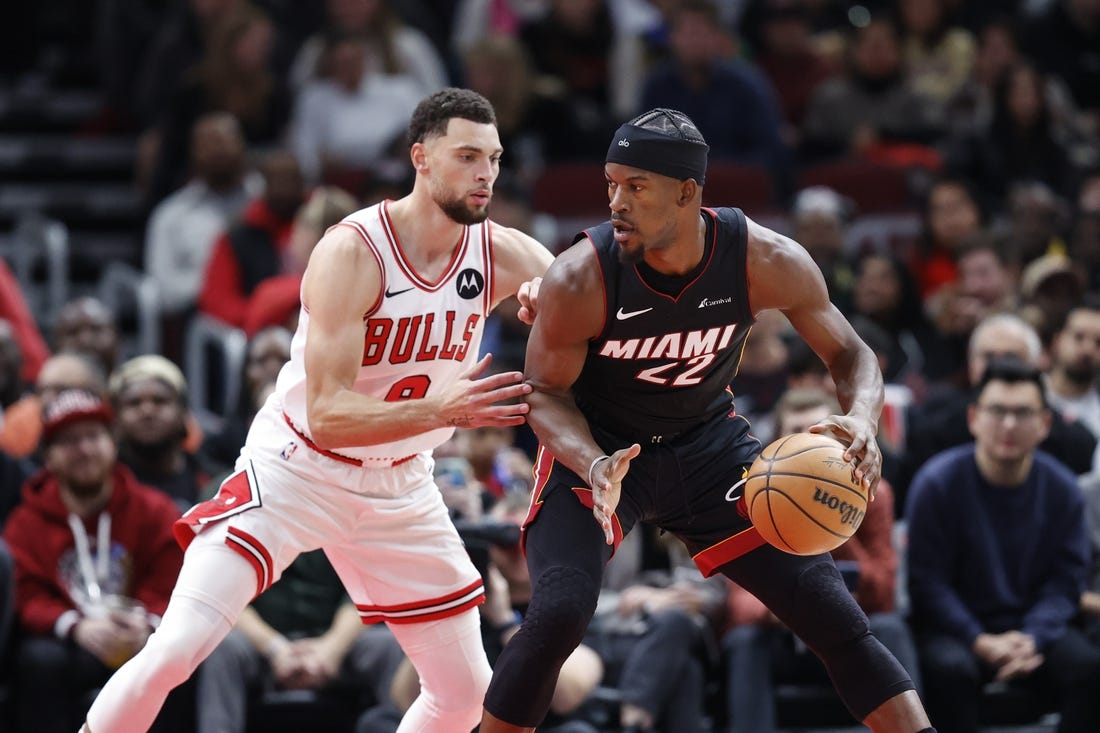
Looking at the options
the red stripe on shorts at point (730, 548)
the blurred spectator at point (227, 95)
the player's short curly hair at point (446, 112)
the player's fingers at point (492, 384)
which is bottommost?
the red stripe on shorts at point (730, 548)

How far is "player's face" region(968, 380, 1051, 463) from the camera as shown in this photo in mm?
8000

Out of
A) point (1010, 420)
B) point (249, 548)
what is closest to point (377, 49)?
point (1010, 420)

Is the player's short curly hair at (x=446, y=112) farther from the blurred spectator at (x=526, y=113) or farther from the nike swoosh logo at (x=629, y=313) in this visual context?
the blurred spectator at (x=526, y=113)

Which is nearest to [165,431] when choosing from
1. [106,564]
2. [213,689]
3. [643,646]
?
[106,564]

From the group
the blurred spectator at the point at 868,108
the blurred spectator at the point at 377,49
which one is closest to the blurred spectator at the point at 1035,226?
the blurred spectator at the point at 868,108

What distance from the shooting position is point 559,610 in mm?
5215

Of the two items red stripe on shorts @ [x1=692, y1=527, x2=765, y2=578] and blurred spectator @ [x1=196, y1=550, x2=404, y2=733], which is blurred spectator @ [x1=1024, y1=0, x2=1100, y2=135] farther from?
red stripe on shorts @ [x1=692, y1=527, x2=765, y2=578]

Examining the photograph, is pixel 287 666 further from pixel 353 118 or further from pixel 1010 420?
pixel 353 118

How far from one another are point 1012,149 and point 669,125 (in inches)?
312

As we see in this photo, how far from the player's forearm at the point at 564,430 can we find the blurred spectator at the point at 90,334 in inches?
Result: 209

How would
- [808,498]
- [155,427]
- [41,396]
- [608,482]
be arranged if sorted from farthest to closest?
[41,396], [155,427], [808,498], [608,482]

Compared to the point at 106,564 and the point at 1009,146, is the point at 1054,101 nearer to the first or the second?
the point at 1009,146

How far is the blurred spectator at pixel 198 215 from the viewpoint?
11367 mm

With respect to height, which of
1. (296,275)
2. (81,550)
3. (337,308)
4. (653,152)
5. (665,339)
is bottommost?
(81,550)
